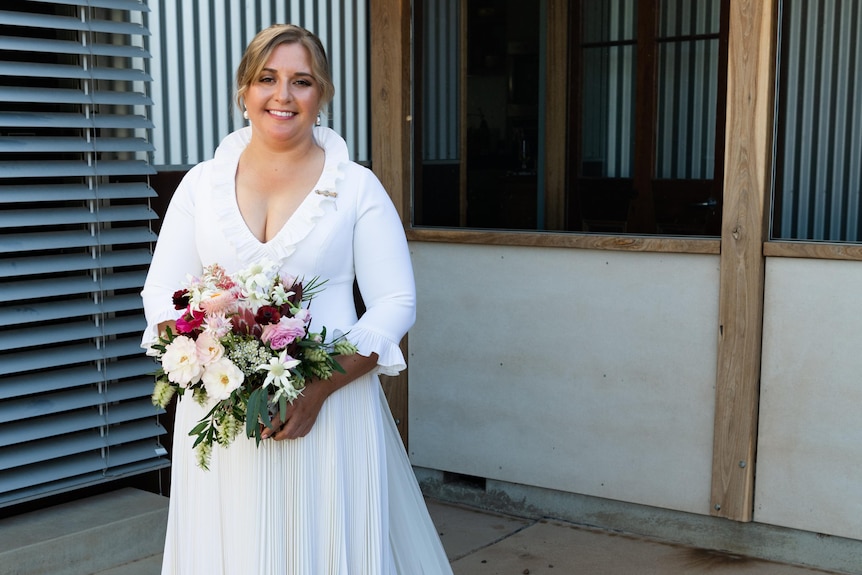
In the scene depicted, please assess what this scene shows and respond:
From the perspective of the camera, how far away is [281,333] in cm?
271

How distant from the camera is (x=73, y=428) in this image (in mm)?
4449

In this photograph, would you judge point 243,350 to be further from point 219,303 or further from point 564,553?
point 564,553

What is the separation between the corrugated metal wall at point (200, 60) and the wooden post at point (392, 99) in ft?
0.89

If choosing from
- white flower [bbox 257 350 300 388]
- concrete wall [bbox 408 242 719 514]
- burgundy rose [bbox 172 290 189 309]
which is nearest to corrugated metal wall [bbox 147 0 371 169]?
concrete wall [bbox 408 242 719 514]

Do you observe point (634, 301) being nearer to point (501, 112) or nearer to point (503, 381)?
point (503, 381)

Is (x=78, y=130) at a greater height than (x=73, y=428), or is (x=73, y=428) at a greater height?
(x=78, y=130)

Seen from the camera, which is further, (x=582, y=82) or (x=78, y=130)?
(x=582, y=82)

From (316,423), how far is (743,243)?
99.3 inches

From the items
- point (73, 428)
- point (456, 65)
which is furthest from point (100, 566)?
point (456, 65)

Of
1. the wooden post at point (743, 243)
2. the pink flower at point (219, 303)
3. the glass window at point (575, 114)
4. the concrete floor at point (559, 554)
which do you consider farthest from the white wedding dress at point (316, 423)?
the glass window at point (575, 114)

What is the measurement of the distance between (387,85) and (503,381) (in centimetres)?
169

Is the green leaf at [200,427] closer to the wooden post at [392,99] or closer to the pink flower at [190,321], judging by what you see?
the pink flower at [190,321]

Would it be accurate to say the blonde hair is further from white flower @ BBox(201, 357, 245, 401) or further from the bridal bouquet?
white flower @ BBox(201, 357, 245, 401)

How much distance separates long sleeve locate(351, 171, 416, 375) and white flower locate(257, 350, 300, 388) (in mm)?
376
